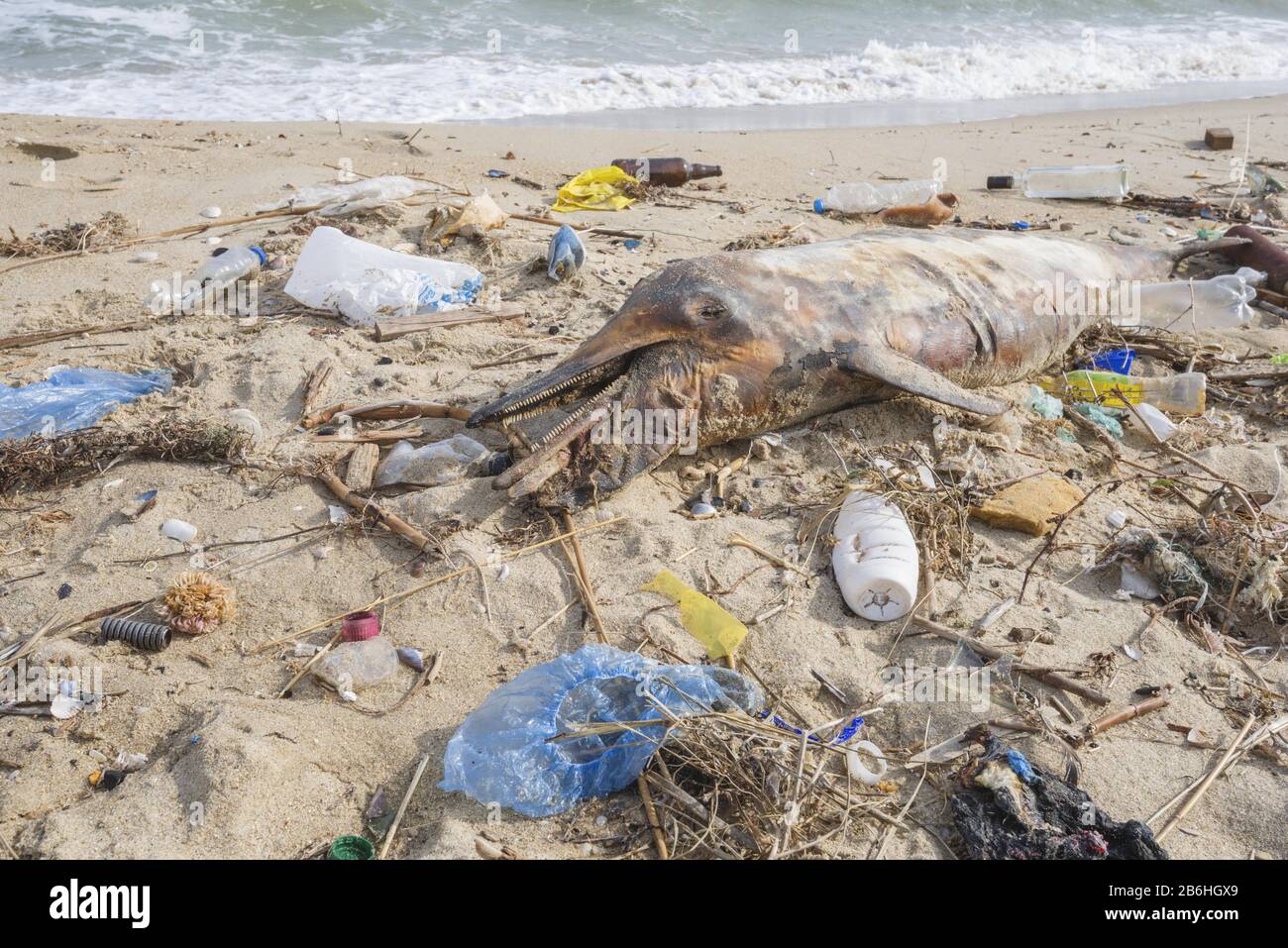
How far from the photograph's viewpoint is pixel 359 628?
305 cm

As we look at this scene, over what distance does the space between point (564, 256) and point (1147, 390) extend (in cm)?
308

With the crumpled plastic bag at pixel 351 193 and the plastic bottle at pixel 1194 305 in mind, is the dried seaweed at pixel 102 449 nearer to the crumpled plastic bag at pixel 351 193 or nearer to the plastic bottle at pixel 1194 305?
the crumpled plastic bag at pixel 351 193

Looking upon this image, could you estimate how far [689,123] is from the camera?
906 cm

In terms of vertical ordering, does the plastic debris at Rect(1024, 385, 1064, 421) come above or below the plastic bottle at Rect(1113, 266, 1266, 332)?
below

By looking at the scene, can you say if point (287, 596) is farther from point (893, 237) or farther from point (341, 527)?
point (893, 237)

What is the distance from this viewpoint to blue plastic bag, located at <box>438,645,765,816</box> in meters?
2.51

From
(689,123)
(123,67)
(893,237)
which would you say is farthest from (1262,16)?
(123,67)

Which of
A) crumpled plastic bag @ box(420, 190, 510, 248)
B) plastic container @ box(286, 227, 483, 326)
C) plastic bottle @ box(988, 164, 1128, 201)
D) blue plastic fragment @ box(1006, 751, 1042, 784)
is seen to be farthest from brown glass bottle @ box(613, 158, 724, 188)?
blue plastic fragment @ box(1006, 751, 1042, 784)

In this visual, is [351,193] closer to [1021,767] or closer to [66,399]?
[66,399]

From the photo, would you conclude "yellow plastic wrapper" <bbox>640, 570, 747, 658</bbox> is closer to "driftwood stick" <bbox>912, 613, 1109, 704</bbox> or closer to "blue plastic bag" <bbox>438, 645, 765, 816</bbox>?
"blue plastic bag" <bbox>438, 645, 765, 816</bbox>

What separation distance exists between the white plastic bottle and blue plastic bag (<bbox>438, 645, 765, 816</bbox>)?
0.60 meters

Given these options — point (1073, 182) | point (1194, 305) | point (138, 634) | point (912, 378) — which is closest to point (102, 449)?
point (138, 634)

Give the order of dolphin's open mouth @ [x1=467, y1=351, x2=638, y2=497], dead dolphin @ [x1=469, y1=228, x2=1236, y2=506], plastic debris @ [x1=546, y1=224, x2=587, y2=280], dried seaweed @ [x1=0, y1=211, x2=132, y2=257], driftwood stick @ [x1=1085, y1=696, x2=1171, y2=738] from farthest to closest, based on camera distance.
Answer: dried seaweed @ [x1=0, y1=211, x2=132, y2=257] → plastic debris @ [x1=546, y1=224, x2=587, y2=280] → dead dolphin @ [x1=469, y1=228, x2=1236, y2=506] → dolphin's open mouth @ [x1=467, y1=351, x2=638, y2=497] → driftwood stick @ [x1=1085, y1=696, x2=1171, y2=738]
